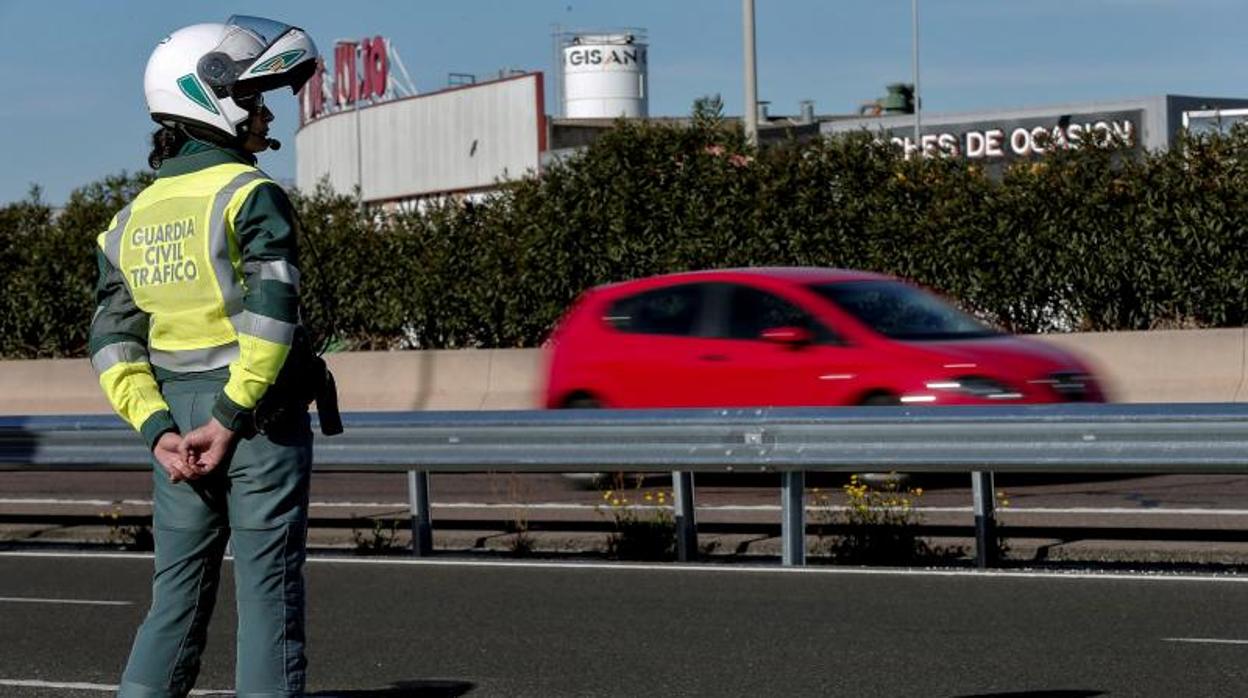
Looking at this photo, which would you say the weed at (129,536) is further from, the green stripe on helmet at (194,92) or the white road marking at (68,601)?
the green stripe on helmet at (194,92)

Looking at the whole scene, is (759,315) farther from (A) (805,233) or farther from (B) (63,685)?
(B) (63,685)

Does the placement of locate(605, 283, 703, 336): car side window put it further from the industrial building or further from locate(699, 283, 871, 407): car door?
the industrial building

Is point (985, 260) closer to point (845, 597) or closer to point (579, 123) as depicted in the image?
point (845, 597)

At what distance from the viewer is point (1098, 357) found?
2069cm

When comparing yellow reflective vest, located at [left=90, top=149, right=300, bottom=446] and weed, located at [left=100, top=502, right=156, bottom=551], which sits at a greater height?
yellow reflective vest, located at [left=90, top=149, right=300, bottom=446]

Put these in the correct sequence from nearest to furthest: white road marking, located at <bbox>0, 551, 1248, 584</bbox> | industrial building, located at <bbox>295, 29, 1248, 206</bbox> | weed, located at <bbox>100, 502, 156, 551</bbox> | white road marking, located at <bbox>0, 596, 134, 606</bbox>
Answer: white road marking, located at <bbox>0, 596, 134, 606</bbox> < white road marking, located at <bbox>0, 551, 1248, 584</bbox> < weed, located at <bbox>100, 502, 156, 551</bbox> < industrial building, located at <bbox>295, 29, 1248, 206</bbox>

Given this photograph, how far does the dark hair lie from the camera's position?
16.6ft

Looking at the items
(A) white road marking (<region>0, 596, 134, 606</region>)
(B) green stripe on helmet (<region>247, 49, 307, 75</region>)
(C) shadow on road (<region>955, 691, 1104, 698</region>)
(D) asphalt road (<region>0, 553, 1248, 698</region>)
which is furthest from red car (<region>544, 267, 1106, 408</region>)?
(B) green stripe on helmet (<region>247, 49, 307, 75</region>)

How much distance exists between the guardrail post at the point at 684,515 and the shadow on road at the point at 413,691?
164 inches

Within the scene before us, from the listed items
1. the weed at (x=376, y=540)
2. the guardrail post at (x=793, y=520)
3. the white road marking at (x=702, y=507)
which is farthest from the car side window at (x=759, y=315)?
the guardrail post at (x=793, y=520)

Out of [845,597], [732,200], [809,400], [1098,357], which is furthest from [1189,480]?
[732,200]

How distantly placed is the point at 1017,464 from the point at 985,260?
12388mm

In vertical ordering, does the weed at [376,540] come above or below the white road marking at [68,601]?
below

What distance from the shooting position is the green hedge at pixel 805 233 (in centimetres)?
2261
